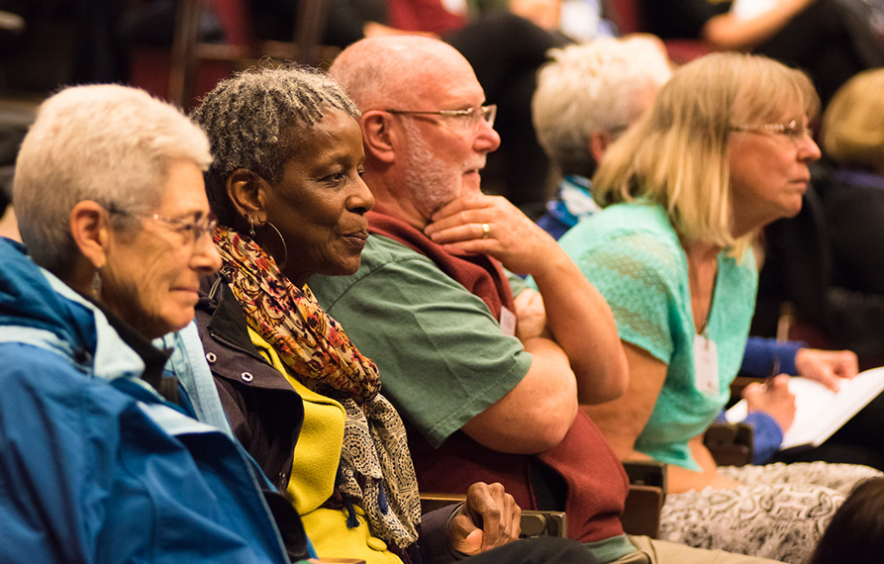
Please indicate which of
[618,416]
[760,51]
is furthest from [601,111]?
[760,51]

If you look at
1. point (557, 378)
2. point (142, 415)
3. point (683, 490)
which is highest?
point (142, 415)

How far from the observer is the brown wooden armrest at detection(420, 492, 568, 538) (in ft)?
5.68

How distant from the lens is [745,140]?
246cm

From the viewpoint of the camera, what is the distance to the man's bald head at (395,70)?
195 centimetres

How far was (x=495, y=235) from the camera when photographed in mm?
1911

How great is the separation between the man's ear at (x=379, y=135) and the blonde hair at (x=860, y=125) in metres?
2.72

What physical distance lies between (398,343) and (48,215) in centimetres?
75

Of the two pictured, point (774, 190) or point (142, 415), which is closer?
point (142, 415)

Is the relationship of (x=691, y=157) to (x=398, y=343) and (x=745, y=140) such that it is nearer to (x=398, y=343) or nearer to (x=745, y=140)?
(x=745, y=140)

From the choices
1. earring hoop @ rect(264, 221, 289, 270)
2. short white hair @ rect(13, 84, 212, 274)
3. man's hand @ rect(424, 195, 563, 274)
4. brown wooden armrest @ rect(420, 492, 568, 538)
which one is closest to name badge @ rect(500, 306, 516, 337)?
man's hand @ rect(424, 195, 563, 274)

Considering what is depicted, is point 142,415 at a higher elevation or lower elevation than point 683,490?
higher

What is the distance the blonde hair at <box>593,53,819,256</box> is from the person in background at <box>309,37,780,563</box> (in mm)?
548

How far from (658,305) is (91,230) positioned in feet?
4.82

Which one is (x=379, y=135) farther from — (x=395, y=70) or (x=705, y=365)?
(x=705, y=365)
